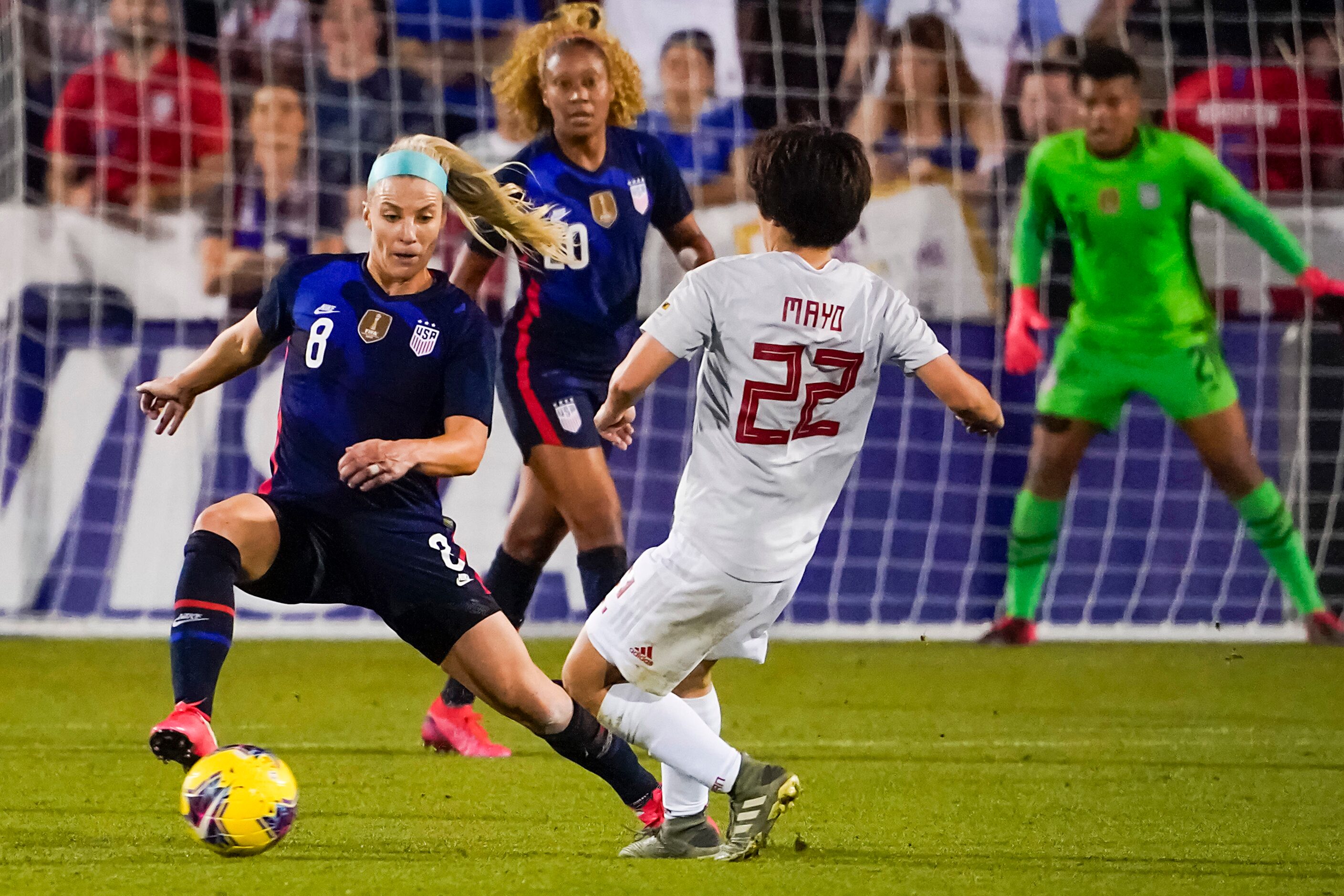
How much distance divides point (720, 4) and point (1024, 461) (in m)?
2.54

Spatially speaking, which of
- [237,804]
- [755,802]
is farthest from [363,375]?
[755,802]

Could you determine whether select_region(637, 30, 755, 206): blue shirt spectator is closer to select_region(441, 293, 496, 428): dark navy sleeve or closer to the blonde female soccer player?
the blonde female soccer player

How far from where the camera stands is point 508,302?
8.53 m

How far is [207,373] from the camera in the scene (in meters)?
4.12

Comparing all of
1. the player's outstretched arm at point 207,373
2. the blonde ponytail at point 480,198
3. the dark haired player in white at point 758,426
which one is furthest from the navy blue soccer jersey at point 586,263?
the dark haired player in white at point 758,426

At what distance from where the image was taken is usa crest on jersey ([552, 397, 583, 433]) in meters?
5.36

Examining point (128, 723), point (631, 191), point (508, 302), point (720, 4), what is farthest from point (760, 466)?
point (720, 4)

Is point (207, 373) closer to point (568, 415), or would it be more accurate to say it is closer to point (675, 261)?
point (568, 415)

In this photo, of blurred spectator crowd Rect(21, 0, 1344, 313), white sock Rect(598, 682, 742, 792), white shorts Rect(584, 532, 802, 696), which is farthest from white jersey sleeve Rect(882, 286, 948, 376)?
blurred spectator crowd Rect(21, 0, 1344, 313)

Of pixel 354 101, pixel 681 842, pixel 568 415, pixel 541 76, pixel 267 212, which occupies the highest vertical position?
pixel 354 101

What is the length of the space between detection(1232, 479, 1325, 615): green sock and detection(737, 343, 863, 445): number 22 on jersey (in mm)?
4326

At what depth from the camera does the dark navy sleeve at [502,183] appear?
5402mm

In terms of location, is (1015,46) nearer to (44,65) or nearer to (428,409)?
(44,65)

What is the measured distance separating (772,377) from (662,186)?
200 centimetres
